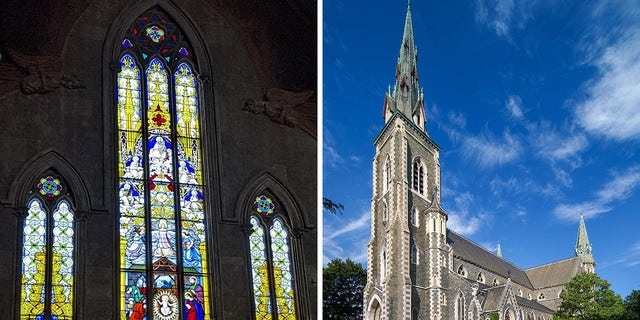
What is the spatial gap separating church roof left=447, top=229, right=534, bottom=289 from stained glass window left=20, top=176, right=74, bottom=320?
87.9 ft

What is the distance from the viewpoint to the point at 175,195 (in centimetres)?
891

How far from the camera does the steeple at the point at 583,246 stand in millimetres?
50356

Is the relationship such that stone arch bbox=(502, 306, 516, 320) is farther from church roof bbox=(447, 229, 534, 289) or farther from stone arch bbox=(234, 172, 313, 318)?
stone arch bbox=(234, 172, 313, 318)

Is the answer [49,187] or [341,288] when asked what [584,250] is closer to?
[341,288]

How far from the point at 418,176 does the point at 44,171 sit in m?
22.9

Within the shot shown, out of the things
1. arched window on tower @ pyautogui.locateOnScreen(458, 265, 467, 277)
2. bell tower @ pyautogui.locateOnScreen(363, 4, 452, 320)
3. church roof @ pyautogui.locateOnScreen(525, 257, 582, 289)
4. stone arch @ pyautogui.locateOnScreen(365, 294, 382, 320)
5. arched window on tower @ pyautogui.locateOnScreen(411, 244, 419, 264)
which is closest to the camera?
stone arch @ pyautogui.locateOnScreen(365, 294, 382, 320)

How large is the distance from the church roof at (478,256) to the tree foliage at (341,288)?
42.3 feet

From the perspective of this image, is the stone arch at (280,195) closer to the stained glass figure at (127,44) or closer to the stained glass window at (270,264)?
the stained glass window at (270,264)

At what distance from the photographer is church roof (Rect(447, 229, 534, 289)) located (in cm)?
3488

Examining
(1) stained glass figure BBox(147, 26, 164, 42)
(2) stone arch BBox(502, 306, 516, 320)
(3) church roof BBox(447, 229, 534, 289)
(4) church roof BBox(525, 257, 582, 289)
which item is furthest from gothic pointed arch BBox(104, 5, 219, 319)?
(4) church roof BBox(525, 257, 582, 289)

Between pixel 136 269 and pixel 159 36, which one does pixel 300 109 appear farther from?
pixel 136 269

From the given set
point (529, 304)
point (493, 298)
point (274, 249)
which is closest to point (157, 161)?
point (274, 249)

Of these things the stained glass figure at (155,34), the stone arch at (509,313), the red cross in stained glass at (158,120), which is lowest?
the stone arch at (509,313)

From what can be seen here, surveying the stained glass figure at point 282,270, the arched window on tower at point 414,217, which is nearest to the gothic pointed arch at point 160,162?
the stained glass figure at point 282,270
